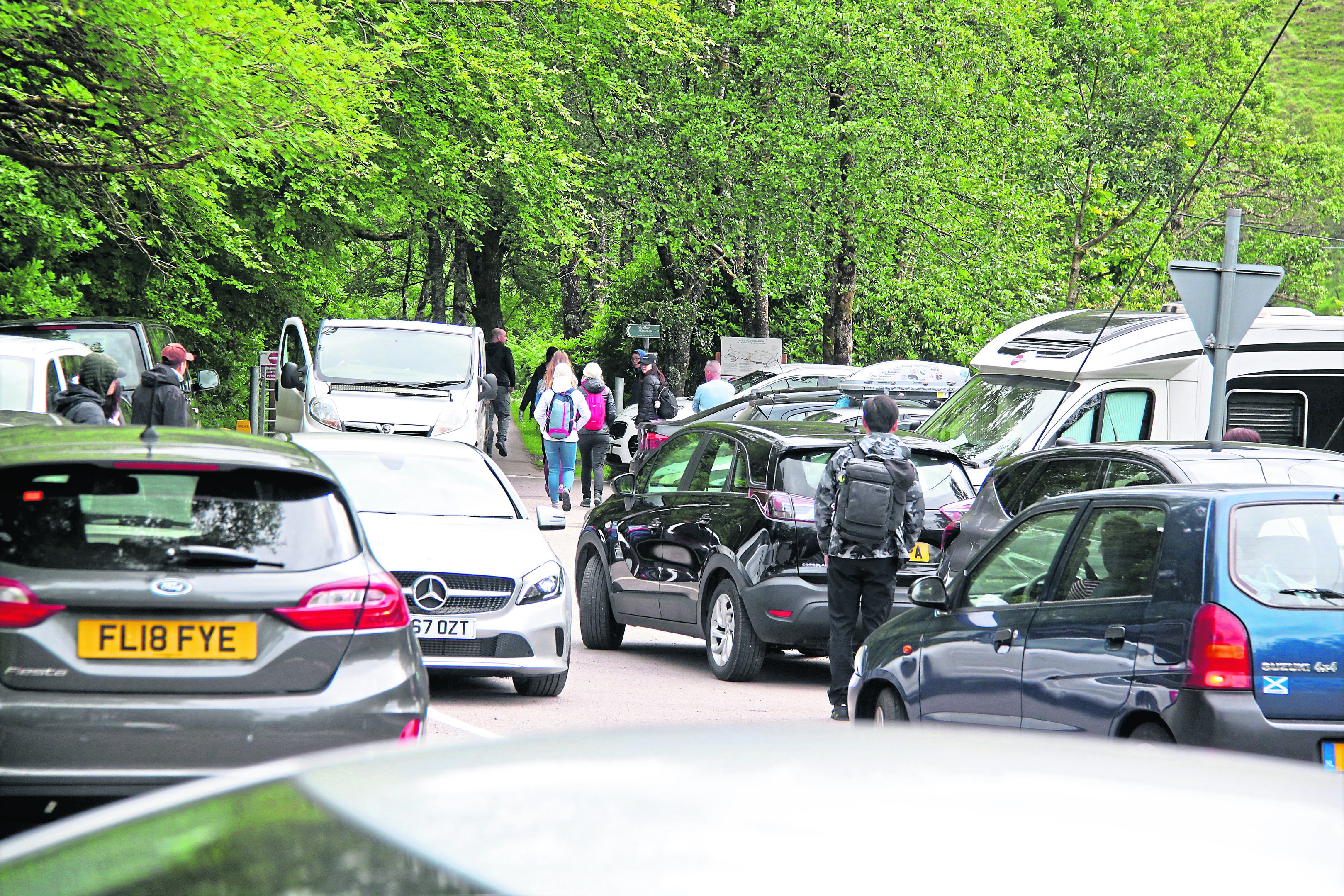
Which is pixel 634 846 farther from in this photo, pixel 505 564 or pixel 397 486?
pixel 397 486

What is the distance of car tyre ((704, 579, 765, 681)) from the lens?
9781 millimetres

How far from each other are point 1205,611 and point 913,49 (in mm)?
25095

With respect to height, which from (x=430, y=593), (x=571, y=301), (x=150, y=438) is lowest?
(x=430, y=593)

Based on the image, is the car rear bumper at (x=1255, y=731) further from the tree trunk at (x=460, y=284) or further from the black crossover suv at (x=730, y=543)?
the tree trunk at (x=460, y=284)

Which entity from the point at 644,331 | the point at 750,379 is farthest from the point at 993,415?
the point at 750,379

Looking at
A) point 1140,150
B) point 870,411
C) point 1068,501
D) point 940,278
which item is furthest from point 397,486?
point 1140,150

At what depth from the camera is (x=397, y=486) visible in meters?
→ 9.71

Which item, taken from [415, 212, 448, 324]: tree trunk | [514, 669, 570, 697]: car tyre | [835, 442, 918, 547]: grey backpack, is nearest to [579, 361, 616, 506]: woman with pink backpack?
[514, 669, 570, 697]: car tyre

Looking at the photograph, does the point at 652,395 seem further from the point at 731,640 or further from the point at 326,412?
the point at 731,640

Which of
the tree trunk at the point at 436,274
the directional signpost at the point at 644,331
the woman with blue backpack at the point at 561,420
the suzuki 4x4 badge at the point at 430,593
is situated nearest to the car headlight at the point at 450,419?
the woman with blue backpack at the point at 561,420

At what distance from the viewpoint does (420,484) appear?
9.80 metres

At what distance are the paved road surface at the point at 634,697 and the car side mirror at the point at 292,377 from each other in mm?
8447

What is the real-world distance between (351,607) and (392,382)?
44.0 feet

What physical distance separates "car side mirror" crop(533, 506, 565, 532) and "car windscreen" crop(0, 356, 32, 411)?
483cm
